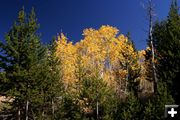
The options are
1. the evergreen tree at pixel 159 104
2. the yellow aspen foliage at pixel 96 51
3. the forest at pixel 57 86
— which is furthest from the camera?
the yellow aspen foliage at pixel 96 51

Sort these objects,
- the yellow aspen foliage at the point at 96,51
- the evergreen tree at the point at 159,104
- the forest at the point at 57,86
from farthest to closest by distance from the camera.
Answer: the yellow aspen foliage at the point at 96,51
the forest at the point at 57,86
the evergreen tree at the point at 159,104

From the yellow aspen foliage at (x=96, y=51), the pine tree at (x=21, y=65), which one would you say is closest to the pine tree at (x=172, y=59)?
the pine tree at (x=21, y=65)

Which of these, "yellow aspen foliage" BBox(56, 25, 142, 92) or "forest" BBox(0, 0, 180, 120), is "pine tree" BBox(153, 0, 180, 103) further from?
"yellow aspen foliage" BBox(56, 25, 142, 92)

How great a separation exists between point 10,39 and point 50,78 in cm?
889

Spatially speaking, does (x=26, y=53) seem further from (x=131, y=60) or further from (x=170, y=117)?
(x=170, y=117)

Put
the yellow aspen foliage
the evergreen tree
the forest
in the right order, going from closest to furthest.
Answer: the evergreen tree → the forest → the yellow aspen foliage

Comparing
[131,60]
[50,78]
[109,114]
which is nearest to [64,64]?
[131,60]

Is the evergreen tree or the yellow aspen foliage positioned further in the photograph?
the yellow aspen foliage

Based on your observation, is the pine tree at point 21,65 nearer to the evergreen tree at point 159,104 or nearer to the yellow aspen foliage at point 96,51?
the evergreen tree at point 159,104

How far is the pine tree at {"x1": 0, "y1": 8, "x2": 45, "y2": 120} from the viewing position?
139 ft

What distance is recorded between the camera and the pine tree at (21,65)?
42.4m

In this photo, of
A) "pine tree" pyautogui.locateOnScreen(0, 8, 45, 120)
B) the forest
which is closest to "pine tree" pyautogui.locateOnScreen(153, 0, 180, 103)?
the forest

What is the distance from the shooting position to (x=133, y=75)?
5891 cm

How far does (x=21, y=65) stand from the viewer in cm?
4391
